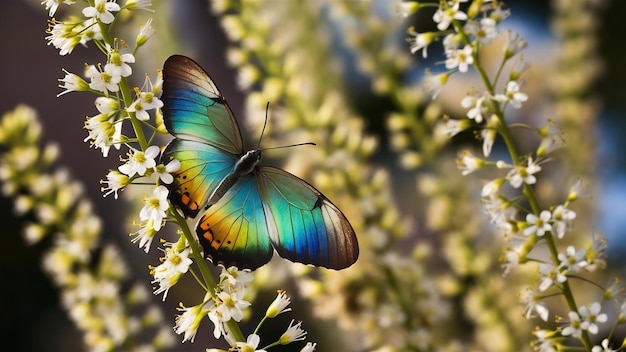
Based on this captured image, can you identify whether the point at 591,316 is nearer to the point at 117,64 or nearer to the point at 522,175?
the point at 522,175

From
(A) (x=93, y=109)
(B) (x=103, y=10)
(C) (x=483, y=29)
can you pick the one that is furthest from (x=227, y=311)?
(A) (x=93, y=109)

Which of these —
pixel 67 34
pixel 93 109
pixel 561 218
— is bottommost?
pixel 561 218

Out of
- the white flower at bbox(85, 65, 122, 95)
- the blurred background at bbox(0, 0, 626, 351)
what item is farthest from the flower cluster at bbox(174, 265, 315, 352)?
the blurred background at bbox(0, 0, 626, 351)

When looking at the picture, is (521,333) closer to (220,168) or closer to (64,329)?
(220,168)

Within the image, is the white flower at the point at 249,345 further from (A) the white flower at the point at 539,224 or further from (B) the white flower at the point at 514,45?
(B) the white flower at the point at 514,45

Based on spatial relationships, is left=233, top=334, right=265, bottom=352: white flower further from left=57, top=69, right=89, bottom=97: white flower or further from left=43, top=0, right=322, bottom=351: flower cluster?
left=57, top=69, right=89, bottom=97: white flower
